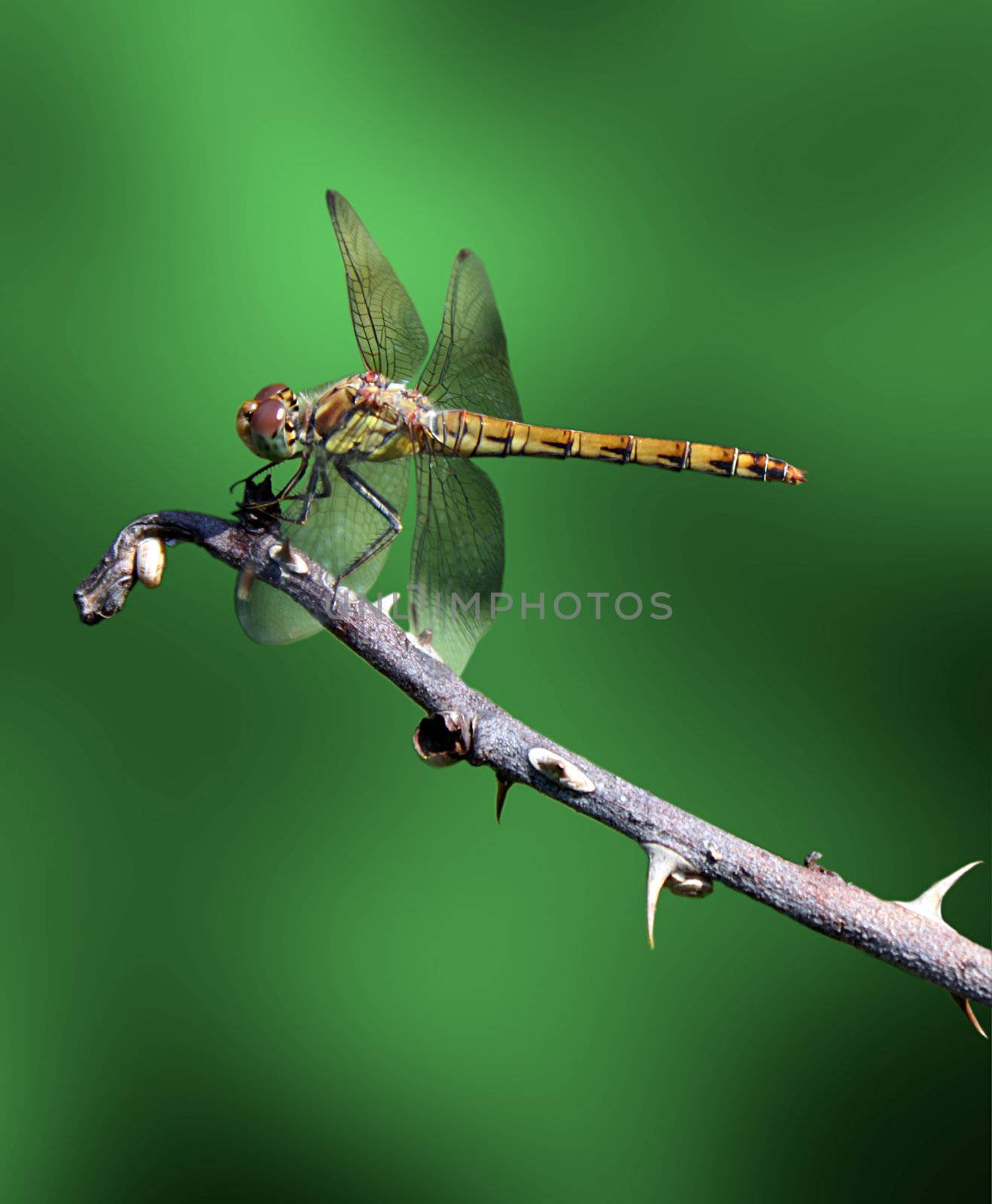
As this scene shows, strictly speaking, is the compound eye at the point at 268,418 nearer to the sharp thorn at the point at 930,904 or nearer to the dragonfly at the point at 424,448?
the dragonfly at the point at 424,448

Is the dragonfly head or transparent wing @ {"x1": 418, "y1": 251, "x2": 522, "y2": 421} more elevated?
transparent wing @ {"x1": 418, "y1": 251, "x2": 522, "y2": 421}

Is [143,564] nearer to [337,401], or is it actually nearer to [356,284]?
[337,401]

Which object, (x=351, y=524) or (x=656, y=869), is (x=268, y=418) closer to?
(x=351, y=524)

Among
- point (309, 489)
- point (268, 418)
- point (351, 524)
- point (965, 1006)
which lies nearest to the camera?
point (965, 1006)

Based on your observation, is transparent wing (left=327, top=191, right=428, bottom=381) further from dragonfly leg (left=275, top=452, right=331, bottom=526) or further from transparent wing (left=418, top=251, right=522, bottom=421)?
dragonfly leg (left=275, top=452, right=331, bottom=526)

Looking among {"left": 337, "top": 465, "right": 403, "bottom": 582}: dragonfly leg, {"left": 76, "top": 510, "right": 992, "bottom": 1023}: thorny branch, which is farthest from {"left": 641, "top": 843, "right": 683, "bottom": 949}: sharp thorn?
{"left": 337, "top": 465, "right": 403, "bottom": 582}: dragonfly leg

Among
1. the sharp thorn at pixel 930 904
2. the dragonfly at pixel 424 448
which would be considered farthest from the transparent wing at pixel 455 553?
the sharp thorn at pixel 930 904

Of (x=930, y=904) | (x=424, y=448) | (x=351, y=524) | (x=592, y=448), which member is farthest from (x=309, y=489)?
(x=930, y=904)

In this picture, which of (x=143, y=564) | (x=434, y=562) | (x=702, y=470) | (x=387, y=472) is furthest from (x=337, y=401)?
(x=702, y=470)
